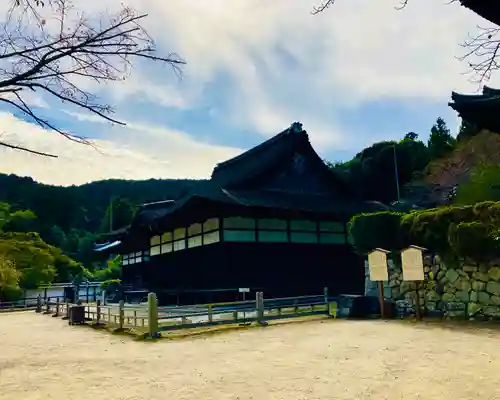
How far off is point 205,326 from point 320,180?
40.5ft

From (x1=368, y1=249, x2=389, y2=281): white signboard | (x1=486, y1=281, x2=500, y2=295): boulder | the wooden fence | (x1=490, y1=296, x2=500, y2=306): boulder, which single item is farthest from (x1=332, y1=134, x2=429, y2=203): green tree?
(x1=490, y1=296, x2=500, y2=306): boulder

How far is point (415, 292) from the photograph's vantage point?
42.9 ft

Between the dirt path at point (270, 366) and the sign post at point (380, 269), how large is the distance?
1.99 meters

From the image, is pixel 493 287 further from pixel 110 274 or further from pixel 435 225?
pixel 110 274

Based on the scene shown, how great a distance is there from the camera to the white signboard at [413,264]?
12133mm

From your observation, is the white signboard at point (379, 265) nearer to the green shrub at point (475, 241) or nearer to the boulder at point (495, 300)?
the green shrub at point (475, 241)

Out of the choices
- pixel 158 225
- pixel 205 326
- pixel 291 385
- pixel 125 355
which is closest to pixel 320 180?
pixel 158 225

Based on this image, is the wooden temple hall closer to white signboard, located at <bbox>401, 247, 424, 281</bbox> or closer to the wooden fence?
the wooden fence

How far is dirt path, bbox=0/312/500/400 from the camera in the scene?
18.5 ft

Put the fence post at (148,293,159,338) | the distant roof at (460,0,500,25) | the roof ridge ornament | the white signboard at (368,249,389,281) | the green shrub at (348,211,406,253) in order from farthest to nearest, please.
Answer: the roof ridge ornament
the green shrub at (348,211,406,253)
the white signboard at (368,249,389,281)
the fence post at (148,293,159,338)
the distant roof at (460,0,500,25)

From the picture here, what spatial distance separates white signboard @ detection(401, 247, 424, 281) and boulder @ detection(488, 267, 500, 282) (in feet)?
5.17

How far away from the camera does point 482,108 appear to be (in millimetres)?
8094

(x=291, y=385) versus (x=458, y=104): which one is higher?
(x=458, y=104)

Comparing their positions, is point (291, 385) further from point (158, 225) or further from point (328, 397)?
point (158, 225)
